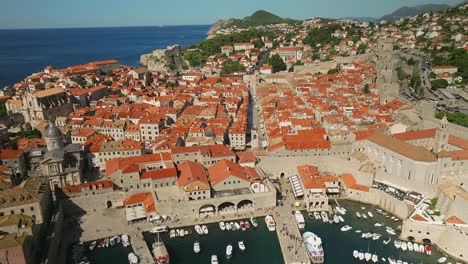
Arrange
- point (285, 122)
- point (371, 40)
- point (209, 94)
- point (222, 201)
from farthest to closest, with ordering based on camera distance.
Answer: point (371, 40) → point (209, 94) → point (285, 122) → point (222, 201)

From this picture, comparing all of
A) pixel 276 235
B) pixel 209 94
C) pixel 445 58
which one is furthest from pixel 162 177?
pixel 445 58

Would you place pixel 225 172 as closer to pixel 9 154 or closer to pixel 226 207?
pixel 226 207

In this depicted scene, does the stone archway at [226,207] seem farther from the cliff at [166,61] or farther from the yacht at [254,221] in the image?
the cliff at [166,61]

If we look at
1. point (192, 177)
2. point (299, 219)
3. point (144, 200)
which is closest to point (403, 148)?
point (299, 219)

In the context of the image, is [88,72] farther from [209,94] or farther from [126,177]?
[126,177]

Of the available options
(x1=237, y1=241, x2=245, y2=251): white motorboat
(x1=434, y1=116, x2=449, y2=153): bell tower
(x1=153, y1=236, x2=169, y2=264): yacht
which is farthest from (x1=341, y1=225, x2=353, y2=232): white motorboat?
(x1=153, y1=236, x2=169, y2=264): yacht

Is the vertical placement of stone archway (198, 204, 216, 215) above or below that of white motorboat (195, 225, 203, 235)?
above

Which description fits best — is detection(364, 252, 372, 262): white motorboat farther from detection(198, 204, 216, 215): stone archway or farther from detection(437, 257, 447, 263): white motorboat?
detection(198, 204, 216, 215): stone archway

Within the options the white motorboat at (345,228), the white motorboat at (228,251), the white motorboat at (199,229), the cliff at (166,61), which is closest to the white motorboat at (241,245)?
the white motorboat at (228,251)
